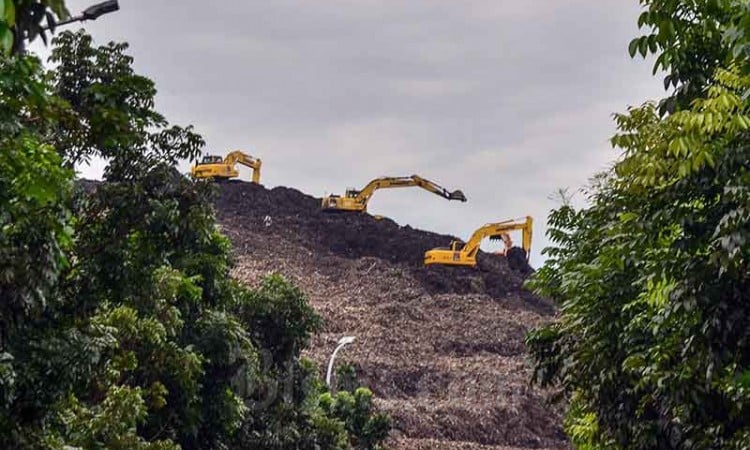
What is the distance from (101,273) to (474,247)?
177ft

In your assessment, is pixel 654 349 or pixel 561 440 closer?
pixel 654 349

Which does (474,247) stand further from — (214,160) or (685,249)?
(685,249)

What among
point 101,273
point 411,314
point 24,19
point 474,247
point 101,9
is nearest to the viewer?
point 24,19

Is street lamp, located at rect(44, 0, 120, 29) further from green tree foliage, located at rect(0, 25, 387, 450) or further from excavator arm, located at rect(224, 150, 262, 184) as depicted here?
excavator arm, located at rect(224, 150, 262, 184)

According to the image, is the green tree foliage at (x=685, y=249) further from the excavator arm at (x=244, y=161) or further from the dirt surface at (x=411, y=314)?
the excavator arm at (x=244, y=161)

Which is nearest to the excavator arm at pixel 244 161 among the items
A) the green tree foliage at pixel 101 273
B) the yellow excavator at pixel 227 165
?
the yellow excavator at pixel 227 165

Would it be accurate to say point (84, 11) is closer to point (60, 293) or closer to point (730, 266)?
point (730, 266)

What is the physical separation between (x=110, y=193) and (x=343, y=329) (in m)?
39.0

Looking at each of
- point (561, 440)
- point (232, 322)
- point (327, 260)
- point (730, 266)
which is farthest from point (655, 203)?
point (327, 260)

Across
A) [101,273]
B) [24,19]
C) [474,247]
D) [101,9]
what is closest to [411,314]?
[474,247]

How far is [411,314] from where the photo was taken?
53844 millimetres

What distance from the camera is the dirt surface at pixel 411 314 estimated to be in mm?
41312

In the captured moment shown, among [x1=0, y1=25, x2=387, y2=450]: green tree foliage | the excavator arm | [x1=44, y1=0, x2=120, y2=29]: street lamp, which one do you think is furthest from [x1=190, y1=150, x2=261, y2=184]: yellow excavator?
[x1=44, y1=0, x2=120, y2=29]: street lamp

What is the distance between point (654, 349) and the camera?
363 inches
